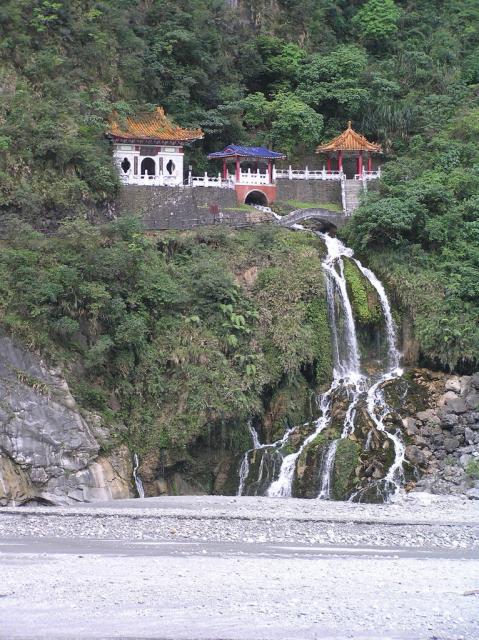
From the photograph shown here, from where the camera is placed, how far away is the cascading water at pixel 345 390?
27.7 meters

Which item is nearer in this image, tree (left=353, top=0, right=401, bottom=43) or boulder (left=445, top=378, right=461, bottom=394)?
boulder (left=445, top=378, right=461, bottom=394)

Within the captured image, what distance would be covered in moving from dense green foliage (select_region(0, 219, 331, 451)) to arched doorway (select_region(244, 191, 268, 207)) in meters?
9.36

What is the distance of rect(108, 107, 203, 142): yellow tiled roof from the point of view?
132ft

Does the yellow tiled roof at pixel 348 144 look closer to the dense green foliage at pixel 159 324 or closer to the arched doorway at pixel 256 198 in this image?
the arched doorway at pixel 256 198

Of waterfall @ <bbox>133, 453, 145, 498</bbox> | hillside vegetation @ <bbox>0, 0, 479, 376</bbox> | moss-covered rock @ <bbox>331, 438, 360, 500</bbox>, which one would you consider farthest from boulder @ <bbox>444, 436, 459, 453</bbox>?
waterfall @ <bbox>133, 453, 145, 498</bbox>

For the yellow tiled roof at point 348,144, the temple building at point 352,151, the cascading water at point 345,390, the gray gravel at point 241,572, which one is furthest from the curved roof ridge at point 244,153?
the gray gravel at point 241,572

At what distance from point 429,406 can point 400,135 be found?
78.4ft

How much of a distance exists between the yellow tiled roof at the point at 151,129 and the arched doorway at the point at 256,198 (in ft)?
12.9

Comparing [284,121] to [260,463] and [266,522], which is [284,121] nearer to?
[260,463]

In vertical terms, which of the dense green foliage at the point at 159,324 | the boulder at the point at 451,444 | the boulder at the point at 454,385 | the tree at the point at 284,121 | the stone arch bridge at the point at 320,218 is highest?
the tree at the point at 284,121

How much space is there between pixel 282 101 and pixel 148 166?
1082 cm

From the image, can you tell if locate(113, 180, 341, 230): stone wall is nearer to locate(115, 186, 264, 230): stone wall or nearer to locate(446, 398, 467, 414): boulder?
locate(115, 186, 264, 230): stone wall

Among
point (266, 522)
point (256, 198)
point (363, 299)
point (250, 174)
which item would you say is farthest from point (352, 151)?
point (266, 522)

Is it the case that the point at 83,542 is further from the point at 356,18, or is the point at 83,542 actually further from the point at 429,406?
the point at 356,18
